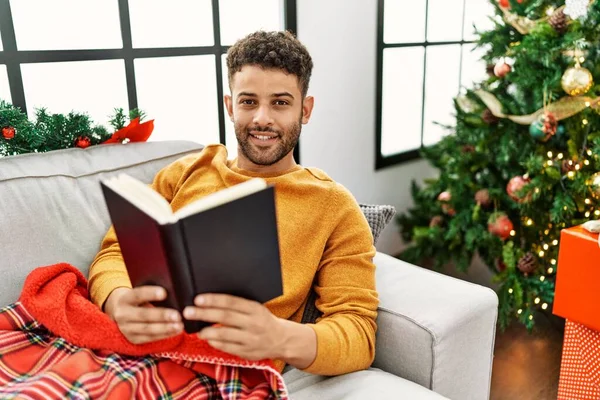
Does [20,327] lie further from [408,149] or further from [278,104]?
[408,149]

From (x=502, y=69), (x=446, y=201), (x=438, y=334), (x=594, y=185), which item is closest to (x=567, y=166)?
(x=594, y=185)

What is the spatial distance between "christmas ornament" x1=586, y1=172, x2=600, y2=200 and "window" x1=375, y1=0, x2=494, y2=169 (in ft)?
2.58

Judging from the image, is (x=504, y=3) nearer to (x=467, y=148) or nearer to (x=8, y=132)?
(x=467, y=148)

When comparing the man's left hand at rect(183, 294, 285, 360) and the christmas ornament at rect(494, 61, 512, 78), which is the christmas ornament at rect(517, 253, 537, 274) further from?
the man's left hand at rect(183, 294, 285, 360)

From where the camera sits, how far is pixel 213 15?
6.36 ft

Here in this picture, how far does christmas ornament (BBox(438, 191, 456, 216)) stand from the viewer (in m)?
2.29

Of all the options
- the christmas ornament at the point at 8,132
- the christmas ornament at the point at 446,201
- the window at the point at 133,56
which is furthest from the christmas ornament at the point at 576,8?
the christmas ornament at the point at 8,132

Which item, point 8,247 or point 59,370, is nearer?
point 59,370

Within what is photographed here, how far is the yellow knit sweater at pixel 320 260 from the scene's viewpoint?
41.7 inches

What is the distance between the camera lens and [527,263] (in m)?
2.02

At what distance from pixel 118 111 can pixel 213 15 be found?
667mm

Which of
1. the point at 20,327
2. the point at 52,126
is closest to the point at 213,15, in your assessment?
the point at 52,126

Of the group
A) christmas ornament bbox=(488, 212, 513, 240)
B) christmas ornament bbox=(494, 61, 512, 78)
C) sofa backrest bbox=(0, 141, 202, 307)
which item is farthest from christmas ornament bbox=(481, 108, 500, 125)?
sofa backrest bbox=(0, 141, 202, 307)

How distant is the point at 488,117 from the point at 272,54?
1192 millimetres
